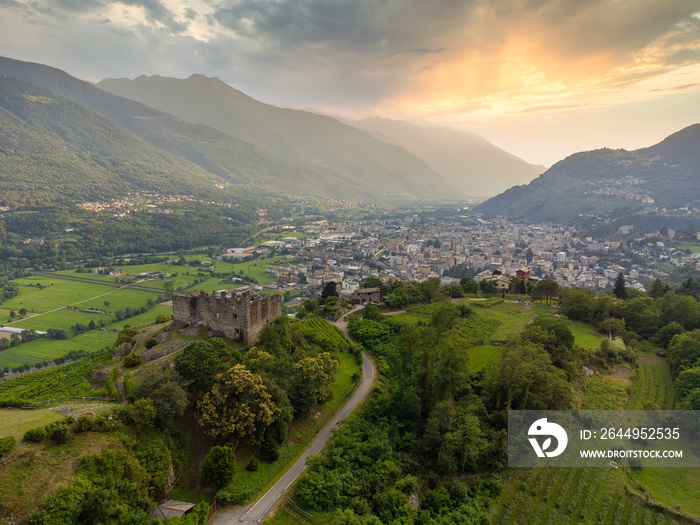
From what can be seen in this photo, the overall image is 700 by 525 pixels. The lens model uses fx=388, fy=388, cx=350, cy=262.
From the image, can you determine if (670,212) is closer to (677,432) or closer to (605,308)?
(605,308)

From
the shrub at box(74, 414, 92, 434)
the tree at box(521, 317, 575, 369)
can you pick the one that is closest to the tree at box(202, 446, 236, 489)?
the shrub at box(74, 414, 92, 434)

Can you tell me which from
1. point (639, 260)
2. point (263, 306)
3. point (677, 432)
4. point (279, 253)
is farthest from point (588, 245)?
point (263, 306)

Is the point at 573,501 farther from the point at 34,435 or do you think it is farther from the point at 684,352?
the point at 34,435

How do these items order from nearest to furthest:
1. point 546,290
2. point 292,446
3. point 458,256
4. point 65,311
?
point 292,446 → point 546,290 → point 65,311 → point 458,256

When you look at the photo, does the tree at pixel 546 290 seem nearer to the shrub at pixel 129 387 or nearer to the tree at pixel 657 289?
the tree at pixel 657 289

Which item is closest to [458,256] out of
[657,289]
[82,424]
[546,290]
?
[657,289]

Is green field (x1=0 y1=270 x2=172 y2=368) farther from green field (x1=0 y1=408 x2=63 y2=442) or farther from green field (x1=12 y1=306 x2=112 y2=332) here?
green field (x1=0 y1=408 x2=63 y2=442)

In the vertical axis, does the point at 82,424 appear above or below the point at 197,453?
above
